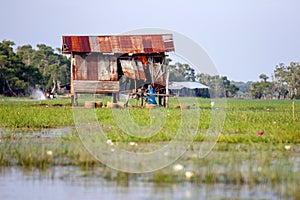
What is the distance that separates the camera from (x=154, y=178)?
680 centimetres

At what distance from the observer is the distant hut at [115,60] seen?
942 inches

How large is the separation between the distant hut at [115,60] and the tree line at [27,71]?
30274 millimetres

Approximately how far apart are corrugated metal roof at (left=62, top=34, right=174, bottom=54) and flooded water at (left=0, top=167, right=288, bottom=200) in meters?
17.0

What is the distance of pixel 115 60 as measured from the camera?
2456 cm

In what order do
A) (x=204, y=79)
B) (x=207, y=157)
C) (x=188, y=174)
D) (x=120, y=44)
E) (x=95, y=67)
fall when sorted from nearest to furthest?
1. (x=188, y=174)
2. (x=207, y=157)
3. (x=120, y=44)
4. (x=95, y=67)
5. (x=204, y=79)

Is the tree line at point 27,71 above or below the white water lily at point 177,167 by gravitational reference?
above

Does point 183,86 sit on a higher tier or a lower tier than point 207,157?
higher

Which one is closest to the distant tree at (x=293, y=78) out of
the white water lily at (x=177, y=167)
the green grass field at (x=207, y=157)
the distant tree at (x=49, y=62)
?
the distant tree at (x=49, y=62)

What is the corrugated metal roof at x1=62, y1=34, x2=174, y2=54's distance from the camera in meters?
23.7

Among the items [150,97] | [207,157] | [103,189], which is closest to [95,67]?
[150,97]

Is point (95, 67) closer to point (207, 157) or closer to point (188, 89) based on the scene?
point (207, 157)

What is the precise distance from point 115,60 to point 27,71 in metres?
34.5

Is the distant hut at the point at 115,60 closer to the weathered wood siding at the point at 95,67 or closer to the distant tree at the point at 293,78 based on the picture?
Answer: the weathered wood siding at the point at 95,67

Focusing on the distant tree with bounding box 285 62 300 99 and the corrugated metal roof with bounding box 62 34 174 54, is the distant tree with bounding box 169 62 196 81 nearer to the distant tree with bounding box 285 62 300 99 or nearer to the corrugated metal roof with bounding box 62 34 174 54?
the distant tree with bounding box 285 62 300 99
